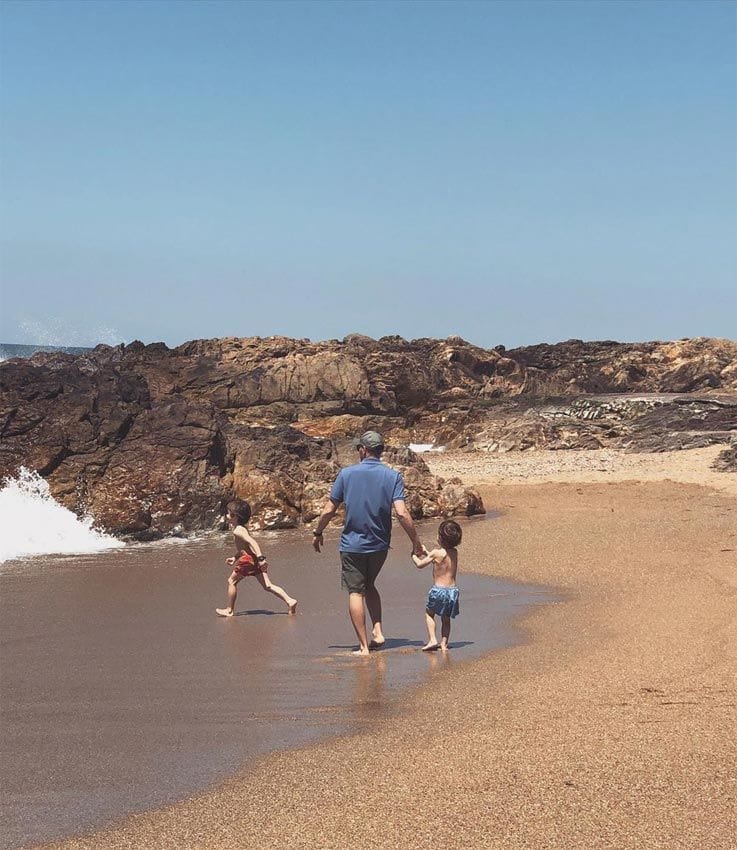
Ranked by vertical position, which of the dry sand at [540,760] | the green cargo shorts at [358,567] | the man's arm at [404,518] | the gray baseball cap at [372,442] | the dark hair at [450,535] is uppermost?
the gray baseball cap at [372,442]

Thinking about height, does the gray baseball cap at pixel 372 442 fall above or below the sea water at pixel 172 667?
above

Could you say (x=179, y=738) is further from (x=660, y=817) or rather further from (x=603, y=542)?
(x=603, y=542)

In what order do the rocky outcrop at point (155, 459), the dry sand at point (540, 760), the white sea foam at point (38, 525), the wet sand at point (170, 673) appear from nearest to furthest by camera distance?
1. the dry sand at point (540, 760)
2. the wet sand at point (170, 673)
3. the white sea foam at point (38, 525)
4. the rocky outcrop at point (155, 459)

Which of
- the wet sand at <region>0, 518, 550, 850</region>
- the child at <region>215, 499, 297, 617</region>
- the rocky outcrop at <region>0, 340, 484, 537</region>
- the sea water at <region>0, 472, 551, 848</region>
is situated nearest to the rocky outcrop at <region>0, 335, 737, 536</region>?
the rocky outcrop at <region>0, 340, 484, 537</region>

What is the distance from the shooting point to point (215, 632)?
8.03m

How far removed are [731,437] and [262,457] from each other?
13.2m

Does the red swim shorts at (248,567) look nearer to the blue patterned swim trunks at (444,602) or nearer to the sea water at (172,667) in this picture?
the sea water at (172,667)

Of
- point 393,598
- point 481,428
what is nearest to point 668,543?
point 393,598

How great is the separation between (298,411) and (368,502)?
2417 centimetres

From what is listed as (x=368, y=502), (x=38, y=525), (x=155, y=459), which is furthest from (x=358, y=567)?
(x=155, y=459)

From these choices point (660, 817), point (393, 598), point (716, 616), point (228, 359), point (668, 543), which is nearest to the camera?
point (660, 817)

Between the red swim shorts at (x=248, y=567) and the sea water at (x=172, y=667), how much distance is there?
325 mm

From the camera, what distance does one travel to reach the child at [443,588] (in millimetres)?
7309

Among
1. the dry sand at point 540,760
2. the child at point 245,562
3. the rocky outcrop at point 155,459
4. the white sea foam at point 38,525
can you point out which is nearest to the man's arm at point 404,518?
the dry sand at point 540,760
